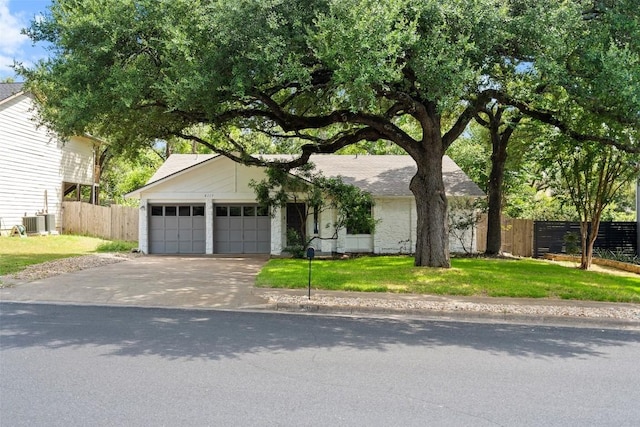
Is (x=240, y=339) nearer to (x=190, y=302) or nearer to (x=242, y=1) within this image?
(x=190, y=302)

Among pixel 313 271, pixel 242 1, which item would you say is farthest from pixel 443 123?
pixel 242 1

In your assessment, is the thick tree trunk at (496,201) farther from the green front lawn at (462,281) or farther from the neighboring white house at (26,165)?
the neighboring white house at (26,165)

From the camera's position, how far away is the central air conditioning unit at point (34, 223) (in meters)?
24.4

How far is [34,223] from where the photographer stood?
81.1 ft

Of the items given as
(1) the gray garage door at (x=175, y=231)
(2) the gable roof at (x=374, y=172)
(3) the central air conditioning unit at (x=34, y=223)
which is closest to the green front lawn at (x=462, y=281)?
(2) the gable roof at (x=374, y=172)

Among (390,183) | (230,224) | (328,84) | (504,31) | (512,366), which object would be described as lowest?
(512,366)

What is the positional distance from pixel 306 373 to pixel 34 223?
23974mm

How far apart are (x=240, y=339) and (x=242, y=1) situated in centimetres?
657

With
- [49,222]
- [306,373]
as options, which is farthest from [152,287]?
[49,222]

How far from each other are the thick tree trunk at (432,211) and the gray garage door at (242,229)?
359 inches

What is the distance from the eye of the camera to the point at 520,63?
11922 mm

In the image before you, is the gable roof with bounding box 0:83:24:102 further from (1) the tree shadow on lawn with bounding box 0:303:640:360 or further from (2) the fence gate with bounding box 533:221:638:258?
(2) the fence gate with bounding box 533:221:638:258

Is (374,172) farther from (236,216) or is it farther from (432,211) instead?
(432,211)

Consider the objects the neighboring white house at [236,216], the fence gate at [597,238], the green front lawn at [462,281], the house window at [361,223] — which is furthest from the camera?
the fence gate at [597,238]
